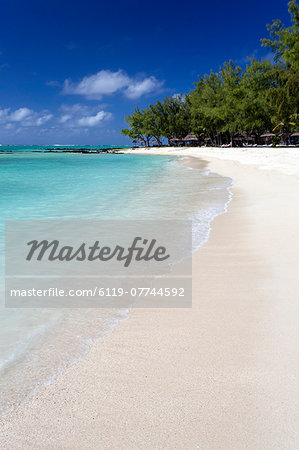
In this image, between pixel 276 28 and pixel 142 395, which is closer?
pixel 142 395

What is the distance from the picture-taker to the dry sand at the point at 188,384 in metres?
1.74

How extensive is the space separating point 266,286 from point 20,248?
3.89 m

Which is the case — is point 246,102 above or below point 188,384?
above

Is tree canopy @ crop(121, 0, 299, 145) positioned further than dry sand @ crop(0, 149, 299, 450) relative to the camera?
Yes

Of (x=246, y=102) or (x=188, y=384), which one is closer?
(x=188, y=384)

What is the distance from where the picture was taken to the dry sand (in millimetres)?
1736

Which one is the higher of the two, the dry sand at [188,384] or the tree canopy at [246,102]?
the tree canopy at [246,102]

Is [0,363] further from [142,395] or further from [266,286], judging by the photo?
[266,286]

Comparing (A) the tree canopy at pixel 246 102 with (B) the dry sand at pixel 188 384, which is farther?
(A) the tree canopy at pixel 246 102

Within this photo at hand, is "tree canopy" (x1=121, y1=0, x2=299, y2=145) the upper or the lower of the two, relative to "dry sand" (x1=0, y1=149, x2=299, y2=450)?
upper

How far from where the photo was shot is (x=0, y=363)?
7.94 ft

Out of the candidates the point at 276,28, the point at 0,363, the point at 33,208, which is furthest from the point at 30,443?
the point at 276,28

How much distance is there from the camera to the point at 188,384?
6.90 feet

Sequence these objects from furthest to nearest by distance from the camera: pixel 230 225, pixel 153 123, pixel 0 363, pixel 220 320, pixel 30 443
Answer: pixel 153 123 < pixel 230 225 < pixel 220 320 < pixel 0 363 < pixel 30 443
